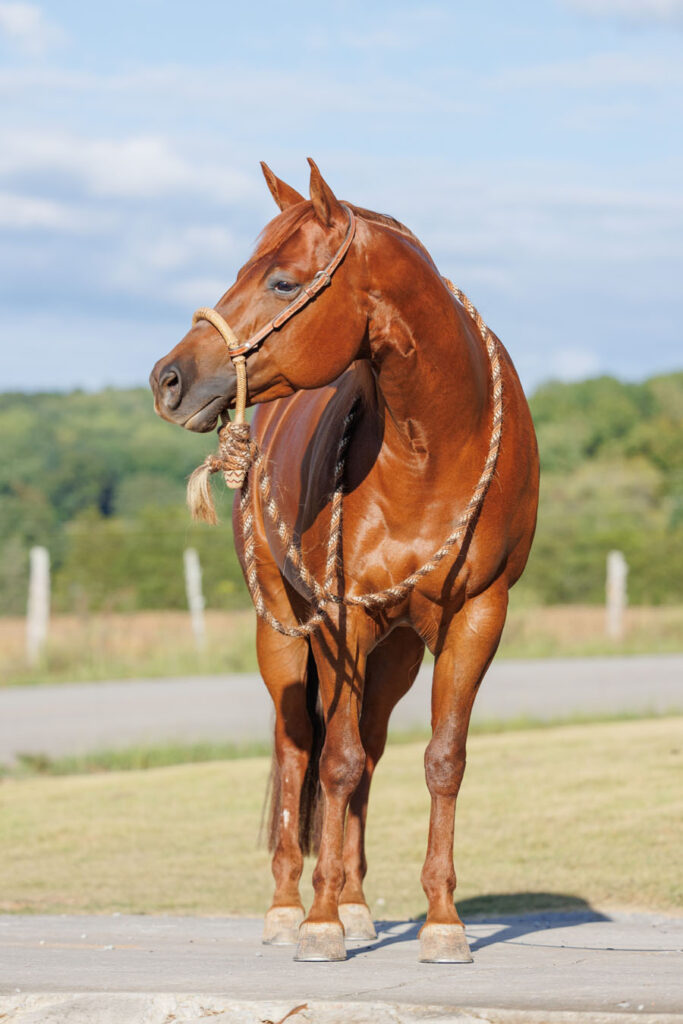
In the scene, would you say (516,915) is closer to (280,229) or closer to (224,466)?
(224,466)

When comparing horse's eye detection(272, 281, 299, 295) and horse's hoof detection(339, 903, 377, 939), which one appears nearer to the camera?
horse's eye detection(272, 281, 299, 295)

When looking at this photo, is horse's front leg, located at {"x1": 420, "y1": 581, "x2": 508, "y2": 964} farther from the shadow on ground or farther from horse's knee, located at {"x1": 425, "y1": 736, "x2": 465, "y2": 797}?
the shadow on ground

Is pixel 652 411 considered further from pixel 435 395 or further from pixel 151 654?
pixel 435 395

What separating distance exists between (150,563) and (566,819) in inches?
806

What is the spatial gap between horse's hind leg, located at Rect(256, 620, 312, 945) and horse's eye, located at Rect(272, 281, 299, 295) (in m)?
1.89

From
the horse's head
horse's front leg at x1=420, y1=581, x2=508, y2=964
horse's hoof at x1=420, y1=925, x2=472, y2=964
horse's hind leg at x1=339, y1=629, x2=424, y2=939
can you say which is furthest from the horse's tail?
the horse's head

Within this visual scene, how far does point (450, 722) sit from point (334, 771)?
0.41 meters

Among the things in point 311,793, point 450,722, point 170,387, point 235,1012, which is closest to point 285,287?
point 170,387

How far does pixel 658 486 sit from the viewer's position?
131 feet

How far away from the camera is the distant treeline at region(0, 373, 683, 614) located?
27.4 meters

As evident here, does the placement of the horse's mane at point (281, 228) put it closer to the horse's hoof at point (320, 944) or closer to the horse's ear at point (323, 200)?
the horse's ear at point (323, 200)

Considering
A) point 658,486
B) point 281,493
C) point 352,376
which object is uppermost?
point 658,486

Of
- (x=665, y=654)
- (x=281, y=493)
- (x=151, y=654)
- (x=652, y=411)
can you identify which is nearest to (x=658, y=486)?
(x=652, y=411)

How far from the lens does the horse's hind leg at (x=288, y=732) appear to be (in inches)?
214
